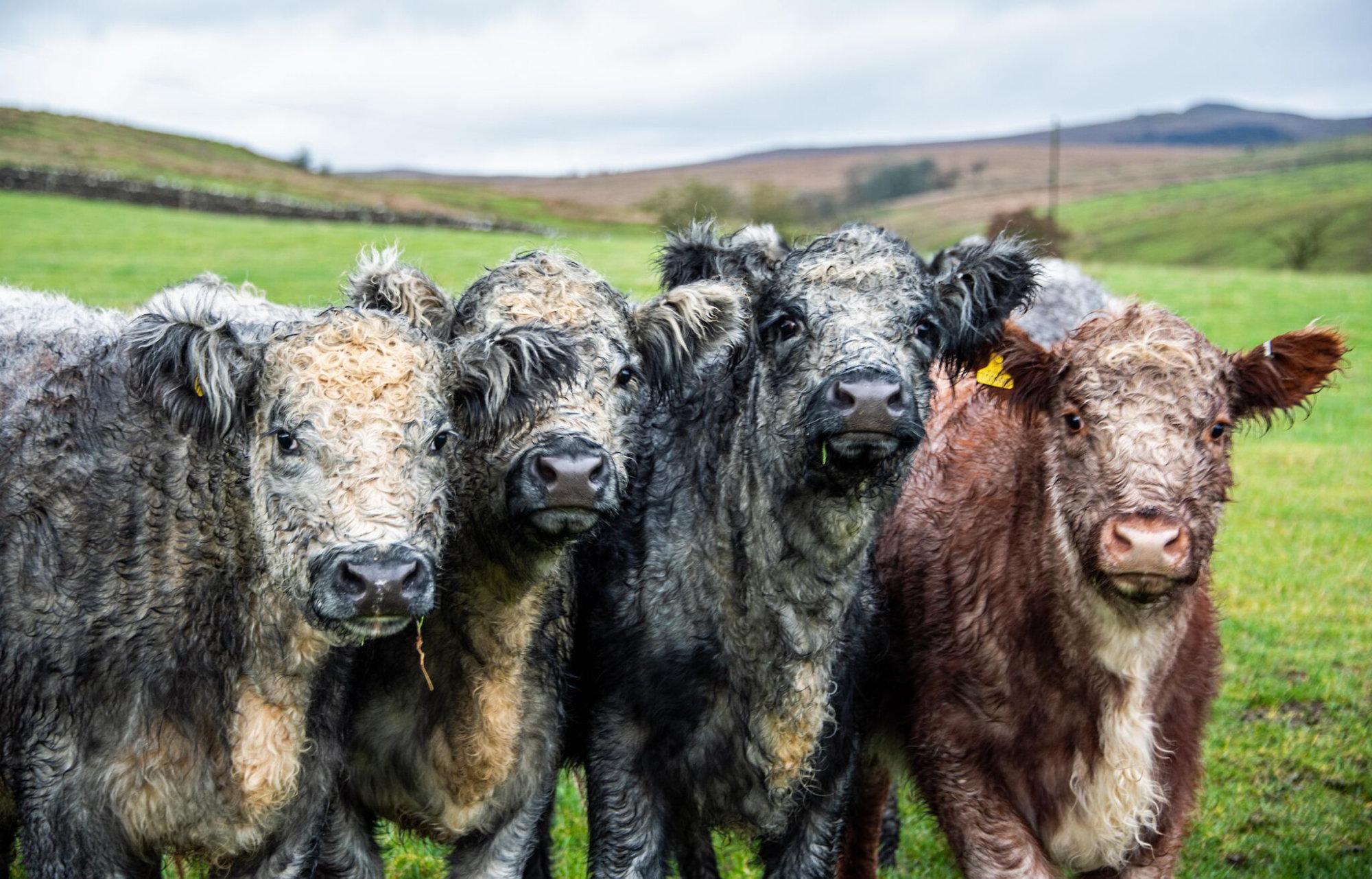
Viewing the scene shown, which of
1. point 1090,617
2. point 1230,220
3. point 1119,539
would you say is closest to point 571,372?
point 1119,539

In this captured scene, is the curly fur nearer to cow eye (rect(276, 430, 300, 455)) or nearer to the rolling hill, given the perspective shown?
cow eye (rect(276, 430, 300, 455))

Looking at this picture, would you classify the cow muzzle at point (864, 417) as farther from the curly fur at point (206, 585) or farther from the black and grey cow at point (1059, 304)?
the black and grey cow at point (1059, 304)

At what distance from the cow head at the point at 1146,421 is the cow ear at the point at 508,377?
184 centimetres

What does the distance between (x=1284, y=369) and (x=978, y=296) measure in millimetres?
1224

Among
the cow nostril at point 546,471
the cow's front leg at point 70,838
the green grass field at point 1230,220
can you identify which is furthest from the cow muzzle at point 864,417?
the green grass field at point 1230,220

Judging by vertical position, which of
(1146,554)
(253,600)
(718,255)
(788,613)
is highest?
(718,255)

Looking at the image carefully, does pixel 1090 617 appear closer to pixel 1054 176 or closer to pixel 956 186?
pixel 1054 176

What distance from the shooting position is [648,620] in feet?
16.6

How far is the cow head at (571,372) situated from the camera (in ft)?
14.4

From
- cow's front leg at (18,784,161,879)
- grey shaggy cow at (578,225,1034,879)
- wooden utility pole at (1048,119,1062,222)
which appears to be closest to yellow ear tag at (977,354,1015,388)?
grey shaggy cow at (578,225,1034,879)

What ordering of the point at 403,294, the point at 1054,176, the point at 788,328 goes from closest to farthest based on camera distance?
the point at 788,328 < the point at 403,294 < the point at 1054,176

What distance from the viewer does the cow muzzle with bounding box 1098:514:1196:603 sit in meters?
4.21

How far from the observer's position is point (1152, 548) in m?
4.20

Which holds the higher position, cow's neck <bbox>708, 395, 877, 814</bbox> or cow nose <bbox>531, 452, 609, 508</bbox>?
cow nose <bbox>531, 452, 609, 508</bbox>
